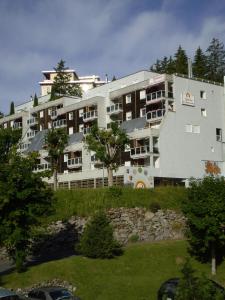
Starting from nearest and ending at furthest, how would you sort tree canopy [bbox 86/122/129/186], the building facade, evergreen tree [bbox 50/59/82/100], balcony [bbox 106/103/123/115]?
1. tree canopy [bbox 86/122/129/186]
2. the building facade
3. balcony [bbox 106/103/123/115]
4. evergreen tree [bbox 50/59/82/100]

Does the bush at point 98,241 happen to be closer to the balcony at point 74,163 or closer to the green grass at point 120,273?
the green grass at point 120,273

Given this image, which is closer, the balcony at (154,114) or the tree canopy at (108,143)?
the tree canopy at (108,143)

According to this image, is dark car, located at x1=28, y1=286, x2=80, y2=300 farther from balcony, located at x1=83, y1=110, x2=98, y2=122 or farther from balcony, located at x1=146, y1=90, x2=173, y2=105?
balcony, located at x1=83, y1=110, x2=98, y2=122

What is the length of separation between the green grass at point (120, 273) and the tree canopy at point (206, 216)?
1.60 m

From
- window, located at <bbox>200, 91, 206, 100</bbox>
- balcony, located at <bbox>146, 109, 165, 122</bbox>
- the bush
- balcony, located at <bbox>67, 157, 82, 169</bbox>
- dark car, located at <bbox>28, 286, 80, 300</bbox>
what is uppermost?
window, located at <bbox>200, 91, 206, 100</bbox>

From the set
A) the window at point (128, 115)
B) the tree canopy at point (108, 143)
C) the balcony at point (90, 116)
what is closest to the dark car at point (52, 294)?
the tree canopy at point (108, 143)

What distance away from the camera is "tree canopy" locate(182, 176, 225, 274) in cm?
3684

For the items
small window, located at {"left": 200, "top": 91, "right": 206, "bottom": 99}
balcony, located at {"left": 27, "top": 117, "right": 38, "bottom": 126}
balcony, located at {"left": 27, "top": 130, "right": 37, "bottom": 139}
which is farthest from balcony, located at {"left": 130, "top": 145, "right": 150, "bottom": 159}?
balcony, located at {"left": 27, "top": 117, "right": 38, "bottom": 126}

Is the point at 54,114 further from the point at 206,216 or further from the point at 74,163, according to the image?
the point at 206,216

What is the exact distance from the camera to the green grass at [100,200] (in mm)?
46688

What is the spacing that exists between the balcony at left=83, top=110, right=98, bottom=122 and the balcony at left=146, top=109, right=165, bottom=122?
1190cm

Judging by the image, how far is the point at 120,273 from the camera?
36.0m

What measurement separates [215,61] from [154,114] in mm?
A: 41926

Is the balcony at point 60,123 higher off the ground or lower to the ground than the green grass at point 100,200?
higher
